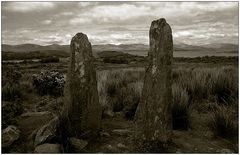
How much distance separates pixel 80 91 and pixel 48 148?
1002 mm

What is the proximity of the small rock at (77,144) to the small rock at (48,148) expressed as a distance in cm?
24

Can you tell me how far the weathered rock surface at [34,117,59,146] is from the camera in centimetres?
531

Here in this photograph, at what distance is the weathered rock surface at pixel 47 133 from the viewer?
5.31 m

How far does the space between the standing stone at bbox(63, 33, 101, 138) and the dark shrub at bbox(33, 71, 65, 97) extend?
431 centimetres

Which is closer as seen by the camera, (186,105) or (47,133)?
(47,133)

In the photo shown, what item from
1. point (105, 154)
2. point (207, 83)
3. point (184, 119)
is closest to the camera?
point (105, 154)

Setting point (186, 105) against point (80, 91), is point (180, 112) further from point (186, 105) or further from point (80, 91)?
point (80, 91)

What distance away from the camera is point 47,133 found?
5.38 metres

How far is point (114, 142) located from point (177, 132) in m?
1.22

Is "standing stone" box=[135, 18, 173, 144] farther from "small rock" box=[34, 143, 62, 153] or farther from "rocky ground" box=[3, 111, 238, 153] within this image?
"small rock" box=[34, 143, 62, 153]

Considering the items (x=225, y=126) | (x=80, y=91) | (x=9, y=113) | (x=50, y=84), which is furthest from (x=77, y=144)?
(x=50, y=84)

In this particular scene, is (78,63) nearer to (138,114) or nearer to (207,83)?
(138,114)

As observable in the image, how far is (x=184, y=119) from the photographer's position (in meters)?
6.50

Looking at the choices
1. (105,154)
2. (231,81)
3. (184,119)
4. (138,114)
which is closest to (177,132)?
(184,119)
